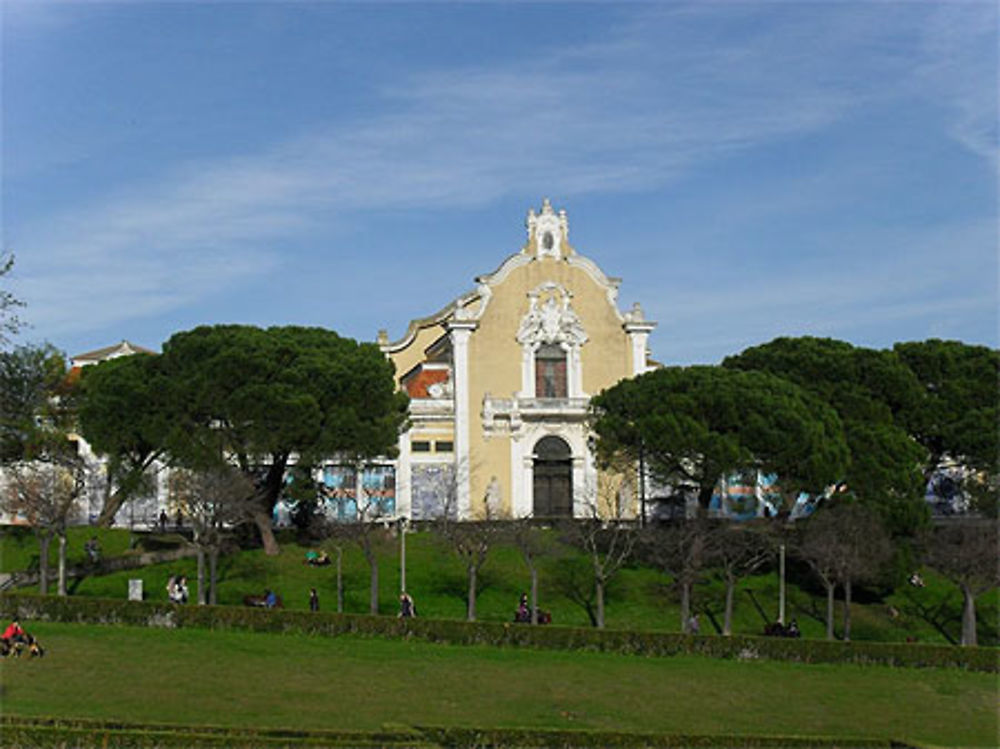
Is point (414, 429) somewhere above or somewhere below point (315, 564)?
above

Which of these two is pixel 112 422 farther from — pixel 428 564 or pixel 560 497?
pixel 560 497

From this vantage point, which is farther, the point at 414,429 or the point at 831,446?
the point at 414,429

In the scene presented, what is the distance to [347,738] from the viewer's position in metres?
26.4

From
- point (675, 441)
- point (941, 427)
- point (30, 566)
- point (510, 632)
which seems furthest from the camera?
point (941, 427)

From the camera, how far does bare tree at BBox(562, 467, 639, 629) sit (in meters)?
49.2

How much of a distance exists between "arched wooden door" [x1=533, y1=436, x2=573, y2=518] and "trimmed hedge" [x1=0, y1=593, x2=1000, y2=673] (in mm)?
30675

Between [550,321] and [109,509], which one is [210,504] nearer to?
[109,509]

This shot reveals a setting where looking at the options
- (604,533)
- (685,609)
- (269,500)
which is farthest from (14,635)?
(604,533)

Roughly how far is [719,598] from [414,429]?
23.2m

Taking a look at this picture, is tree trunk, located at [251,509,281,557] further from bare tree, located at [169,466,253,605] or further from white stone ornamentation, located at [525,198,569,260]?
white stone ornamentation, located at [525,198,569,260]

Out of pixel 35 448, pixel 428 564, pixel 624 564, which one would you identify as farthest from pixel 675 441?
pixel 35 448

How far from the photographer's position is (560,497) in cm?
7231

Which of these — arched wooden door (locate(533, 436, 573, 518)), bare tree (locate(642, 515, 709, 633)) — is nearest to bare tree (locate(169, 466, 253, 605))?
bare tree (locate(642, 515, 709, 633))

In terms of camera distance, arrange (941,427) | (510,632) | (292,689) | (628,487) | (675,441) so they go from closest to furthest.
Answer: (292,689)
(510,632)
(675,441)
(941,427)
(628,487)
